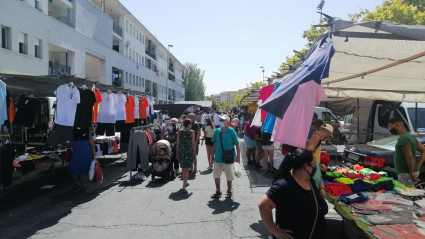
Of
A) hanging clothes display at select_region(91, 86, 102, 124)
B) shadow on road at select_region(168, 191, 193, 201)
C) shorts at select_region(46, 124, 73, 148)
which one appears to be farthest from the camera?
hanging clothes display at select_region(91, 86, 102, 124)

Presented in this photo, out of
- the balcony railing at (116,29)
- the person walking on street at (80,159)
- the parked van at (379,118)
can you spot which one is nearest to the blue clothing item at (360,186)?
the person walking on street at (80,159)

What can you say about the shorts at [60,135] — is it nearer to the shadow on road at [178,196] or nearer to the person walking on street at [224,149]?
the shadow on road at [178,196]

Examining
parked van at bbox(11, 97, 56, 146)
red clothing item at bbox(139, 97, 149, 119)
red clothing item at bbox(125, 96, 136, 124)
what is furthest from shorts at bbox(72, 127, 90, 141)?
parked van at bbox(11, 97, 56, 146)

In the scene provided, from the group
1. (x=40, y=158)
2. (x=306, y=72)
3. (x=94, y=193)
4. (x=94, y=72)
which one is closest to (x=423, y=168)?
(x=306, y=72)

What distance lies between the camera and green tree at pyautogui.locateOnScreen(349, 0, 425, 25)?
70.2 feet

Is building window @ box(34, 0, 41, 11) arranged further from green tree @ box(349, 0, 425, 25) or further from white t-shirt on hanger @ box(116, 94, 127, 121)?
green tree @ box(349, 0, 425, 25)

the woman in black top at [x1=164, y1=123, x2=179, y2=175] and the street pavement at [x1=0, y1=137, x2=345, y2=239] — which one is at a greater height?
the woman in black top at [x1=164, y1=123, x2=179, y2=175]

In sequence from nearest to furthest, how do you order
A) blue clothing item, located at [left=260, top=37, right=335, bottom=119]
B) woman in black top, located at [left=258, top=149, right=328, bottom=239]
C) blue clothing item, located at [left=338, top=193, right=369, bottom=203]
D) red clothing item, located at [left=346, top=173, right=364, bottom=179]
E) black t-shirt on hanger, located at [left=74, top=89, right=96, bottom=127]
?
woman in black top, located at [left=258, top=149, right=328, bottom=239] → blue clothing item, located at [left=260, top=37, right=335, bottom=119] → blue clothing item, located at [left=338, top=193, right=369, bottom=203] → red clothing item, located at [left=346, top=173, right=364, bottom=179] → black t-shirt on hanger, located at [left=74, top=89, right=96, bottom=127]

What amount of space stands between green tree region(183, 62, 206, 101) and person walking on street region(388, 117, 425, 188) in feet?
239

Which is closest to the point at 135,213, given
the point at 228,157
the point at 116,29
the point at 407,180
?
the point at 228,157

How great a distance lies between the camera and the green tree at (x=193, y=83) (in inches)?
3071

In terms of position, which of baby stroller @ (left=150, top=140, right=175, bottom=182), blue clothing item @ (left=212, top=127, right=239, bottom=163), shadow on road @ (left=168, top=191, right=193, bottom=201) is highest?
blue clothing item @ (left=212, top=127, right=239, bottom=163)

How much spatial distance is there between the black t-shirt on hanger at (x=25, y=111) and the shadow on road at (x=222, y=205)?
19.9 feet

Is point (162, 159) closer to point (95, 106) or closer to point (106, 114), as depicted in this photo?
point (106, 114)
